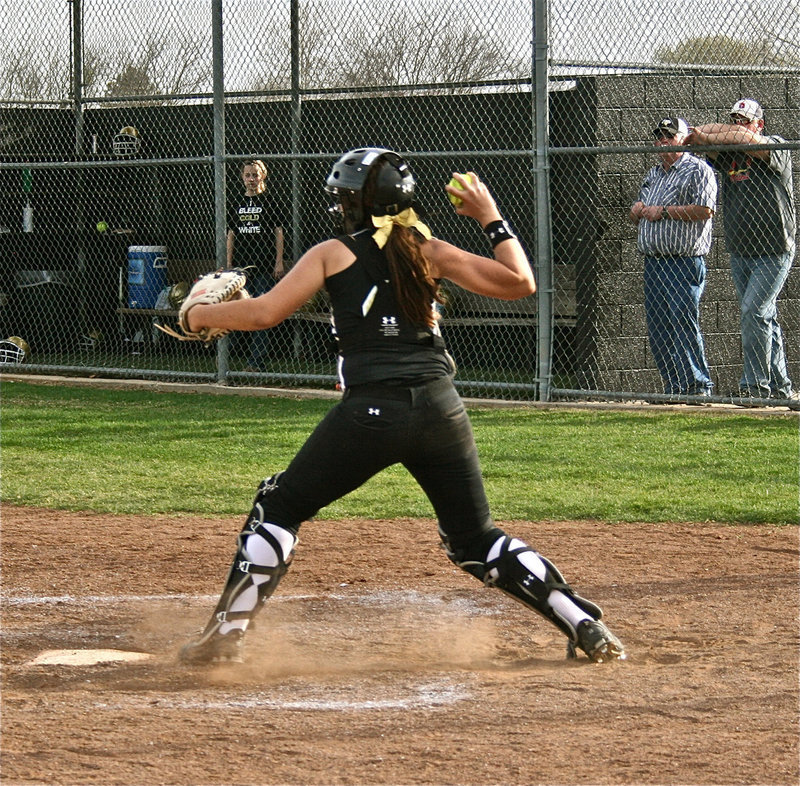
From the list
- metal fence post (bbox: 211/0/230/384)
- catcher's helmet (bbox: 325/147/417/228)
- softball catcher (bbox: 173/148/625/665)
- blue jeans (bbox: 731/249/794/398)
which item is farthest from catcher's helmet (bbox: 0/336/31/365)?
catcher's helmet (bbox: 325/147/417/228)

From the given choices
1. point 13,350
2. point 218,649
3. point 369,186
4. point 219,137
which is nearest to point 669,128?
point 219,137

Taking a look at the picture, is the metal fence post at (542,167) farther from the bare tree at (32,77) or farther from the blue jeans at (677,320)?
the bare tree at (32,77)

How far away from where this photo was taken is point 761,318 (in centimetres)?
1088

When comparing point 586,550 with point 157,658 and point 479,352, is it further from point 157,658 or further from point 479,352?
point 479,352

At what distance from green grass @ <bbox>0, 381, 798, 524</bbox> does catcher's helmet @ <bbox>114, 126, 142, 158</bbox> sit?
215 inches

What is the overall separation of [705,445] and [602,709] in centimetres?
561

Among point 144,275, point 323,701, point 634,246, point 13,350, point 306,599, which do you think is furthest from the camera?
point 144,275

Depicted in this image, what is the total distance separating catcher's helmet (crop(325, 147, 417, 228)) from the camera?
4.57 m

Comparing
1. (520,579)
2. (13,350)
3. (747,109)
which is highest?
(747,109)

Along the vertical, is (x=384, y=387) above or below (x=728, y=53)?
below

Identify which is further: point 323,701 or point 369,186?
point 369,186

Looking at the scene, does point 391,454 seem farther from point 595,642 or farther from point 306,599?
point 306,599

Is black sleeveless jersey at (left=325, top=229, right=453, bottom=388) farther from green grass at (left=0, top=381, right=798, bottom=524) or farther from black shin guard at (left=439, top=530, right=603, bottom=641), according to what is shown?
green grass at (left=0, top=381, right=798, bottom=524)

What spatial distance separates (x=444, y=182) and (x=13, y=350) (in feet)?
17.2
